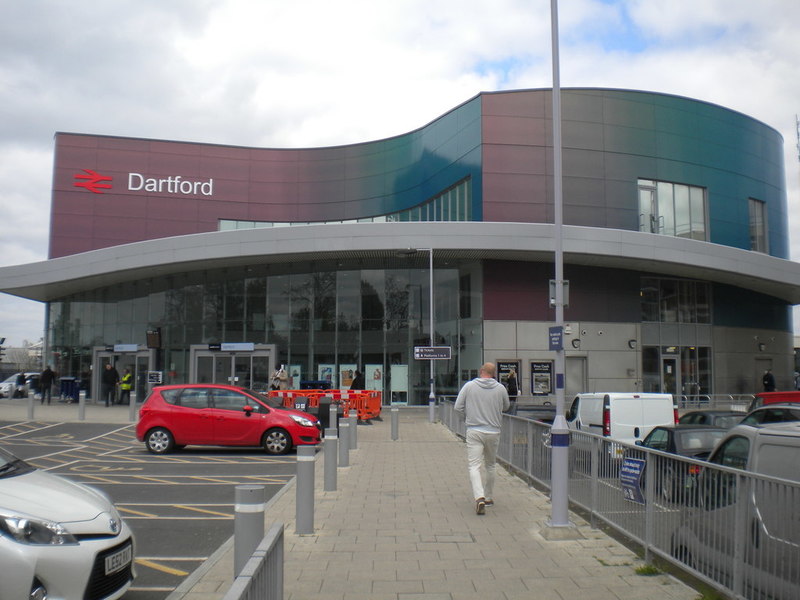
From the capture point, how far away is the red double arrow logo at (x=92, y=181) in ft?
141

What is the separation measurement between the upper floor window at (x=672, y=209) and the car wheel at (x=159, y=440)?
2564cm

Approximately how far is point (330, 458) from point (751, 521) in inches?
286

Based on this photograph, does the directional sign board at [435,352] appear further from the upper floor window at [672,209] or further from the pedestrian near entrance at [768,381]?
the pedestrian near entrance at [768,381]

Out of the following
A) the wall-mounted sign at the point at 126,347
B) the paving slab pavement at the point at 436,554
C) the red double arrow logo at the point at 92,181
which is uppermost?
the red double arrow logo at the point at 92,181

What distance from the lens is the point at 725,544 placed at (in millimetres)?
5535

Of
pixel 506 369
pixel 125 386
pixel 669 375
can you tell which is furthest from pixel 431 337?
pixel 125 386

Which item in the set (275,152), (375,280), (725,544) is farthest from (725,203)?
(725,544)

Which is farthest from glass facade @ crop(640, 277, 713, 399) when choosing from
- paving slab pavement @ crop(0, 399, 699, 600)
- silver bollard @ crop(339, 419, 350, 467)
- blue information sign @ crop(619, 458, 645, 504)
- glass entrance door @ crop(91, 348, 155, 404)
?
blue information sign @ crop(619, 458, 645, 504)

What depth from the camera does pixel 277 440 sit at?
1717 cm

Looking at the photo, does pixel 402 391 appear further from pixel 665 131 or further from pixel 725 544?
pixel 725 544

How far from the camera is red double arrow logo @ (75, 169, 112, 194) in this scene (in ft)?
141

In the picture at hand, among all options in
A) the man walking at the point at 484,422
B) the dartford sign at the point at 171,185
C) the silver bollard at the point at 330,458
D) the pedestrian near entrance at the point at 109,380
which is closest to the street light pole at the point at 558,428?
the man walking at the point at 484,422

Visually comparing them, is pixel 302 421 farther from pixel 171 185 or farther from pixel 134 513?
pixel 171 185

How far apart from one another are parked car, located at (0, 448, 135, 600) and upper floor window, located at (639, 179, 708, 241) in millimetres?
33113
